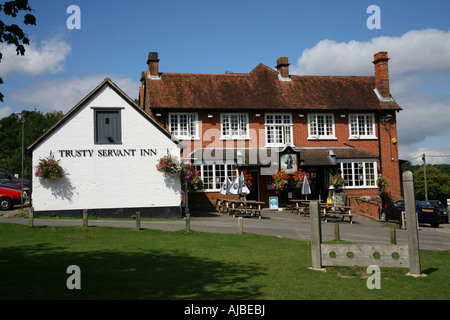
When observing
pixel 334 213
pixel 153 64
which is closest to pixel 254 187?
pixel 334 213

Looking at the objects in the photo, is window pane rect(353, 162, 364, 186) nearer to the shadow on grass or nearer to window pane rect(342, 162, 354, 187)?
window pane rect(342, 162, 354, 187)

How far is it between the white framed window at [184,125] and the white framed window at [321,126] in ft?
28.0

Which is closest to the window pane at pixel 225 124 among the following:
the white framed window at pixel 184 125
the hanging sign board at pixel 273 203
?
the white framed window at pixel 184 125

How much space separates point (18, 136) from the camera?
72125mm

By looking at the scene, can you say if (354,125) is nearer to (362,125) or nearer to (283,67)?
(362,125)

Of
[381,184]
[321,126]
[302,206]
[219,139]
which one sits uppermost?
[321,126]

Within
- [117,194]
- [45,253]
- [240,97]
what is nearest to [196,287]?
[45,253]

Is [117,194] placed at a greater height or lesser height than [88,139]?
lesser

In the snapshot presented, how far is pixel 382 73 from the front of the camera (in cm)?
3416

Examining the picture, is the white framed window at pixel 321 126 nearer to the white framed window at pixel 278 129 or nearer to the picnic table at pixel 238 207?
the white framed window at pixel 278 129

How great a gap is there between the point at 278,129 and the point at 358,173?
259 inches

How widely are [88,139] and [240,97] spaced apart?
1239 centimetres
